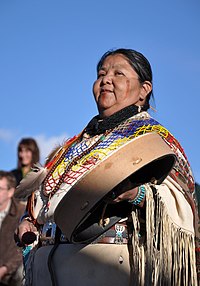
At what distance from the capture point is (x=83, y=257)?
2879 mm

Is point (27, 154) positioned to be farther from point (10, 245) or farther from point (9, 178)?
point (10, 245)

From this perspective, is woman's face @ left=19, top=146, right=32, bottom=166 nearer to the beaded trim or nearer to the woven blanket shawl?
the woven blanket shawl

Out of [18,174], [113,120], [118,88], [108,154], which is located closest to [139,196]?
[108,154]

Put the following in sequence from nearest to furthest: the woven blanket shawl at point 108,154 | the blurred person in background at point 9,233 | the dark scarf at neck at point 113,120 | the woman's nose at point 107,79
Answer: the woven blanket shawl at point 108,154 → the dark scarf at neck at point 113,120 → the woman's nose at point 107,79 → the blurred person in background at point 9,233

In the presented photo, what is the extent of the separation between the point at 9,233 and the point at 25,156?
0.84 metres

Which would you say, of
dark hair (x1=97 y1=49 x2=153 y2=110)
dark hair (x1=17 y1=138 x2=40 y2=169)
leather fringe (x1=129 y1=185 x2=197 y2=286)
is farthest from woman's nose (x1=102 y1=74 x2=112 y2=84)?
dark hair (x1=17 y1=138 x2=40 y2=169)

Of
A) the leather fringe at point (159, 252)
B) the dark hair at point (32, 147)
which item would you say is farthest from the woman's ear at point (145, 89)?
the dark hair at point (32, 147)

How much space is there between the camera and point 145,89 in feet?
10.6

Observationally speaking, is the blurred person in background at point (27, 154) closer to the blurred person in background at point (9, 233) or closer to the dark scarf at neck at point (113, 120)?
the blurred person in background at point (9, 233)

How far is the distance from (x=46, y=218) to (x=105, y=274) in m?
0.35

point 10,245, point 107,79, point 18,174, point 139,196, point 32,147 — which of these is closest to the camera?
point 139,196

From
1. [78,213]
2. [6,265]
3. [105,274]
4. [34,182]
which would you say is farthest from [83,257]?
[6,265]

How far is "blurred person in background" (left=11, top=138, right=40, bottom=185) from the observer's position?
231 inches

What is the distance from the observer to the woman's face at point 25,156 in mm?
5863
